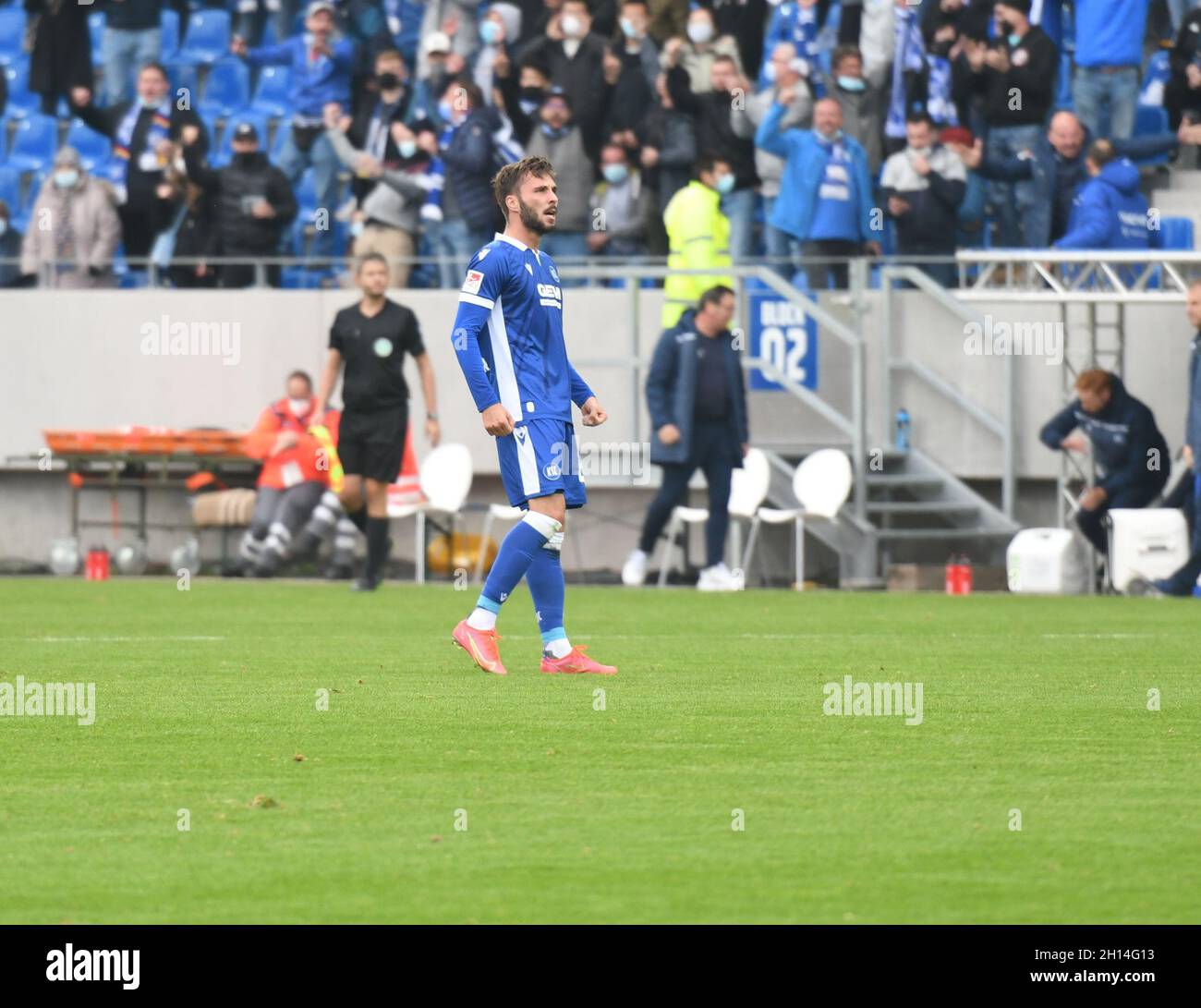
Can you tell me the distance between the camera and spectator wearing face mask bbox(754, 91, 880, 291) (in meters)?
21.5

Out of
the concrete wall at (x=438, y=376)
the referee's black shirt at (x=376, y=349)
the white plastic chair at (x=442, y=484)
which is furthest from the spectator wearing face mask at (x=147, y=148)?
the referee's black shirt at (x=376, y=349)

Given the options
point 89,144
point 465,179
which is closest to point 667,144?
point 465,179

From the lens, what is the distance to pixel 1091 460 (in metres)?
21.1

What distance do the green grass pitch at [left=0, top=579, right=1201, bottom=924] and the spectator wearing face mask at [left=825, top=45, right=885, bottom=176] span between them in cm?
933

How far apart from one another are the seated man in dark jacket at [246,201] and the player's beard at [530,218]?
1304 cm

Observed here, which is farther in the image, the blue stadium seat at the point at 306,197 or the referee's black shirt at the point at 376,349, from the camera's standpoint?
the blue stadium seat at the point at 306,197

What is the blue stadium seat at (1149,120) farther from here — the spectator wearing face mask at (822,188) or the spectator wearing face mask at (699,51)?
the spectator wearing face mask at (699,51)

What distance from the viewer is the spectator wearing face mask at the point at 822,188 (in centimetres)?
2148

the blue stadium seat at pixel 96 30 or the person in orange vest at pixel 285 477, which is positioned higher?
the blue stadium seat at pixel 96 30

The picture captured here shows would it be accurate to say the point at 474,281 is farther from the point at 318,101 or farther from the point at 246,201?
the point at 318,101

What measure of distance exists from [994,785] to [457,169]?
624 inches

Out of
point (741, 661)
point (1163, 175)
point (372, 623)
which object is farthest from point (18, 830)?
point (1163, 175)

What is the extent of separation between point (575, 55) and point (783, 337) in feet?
11.0

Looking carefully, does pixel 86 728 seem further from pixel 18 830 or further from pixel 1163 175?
pixel 1163 175
